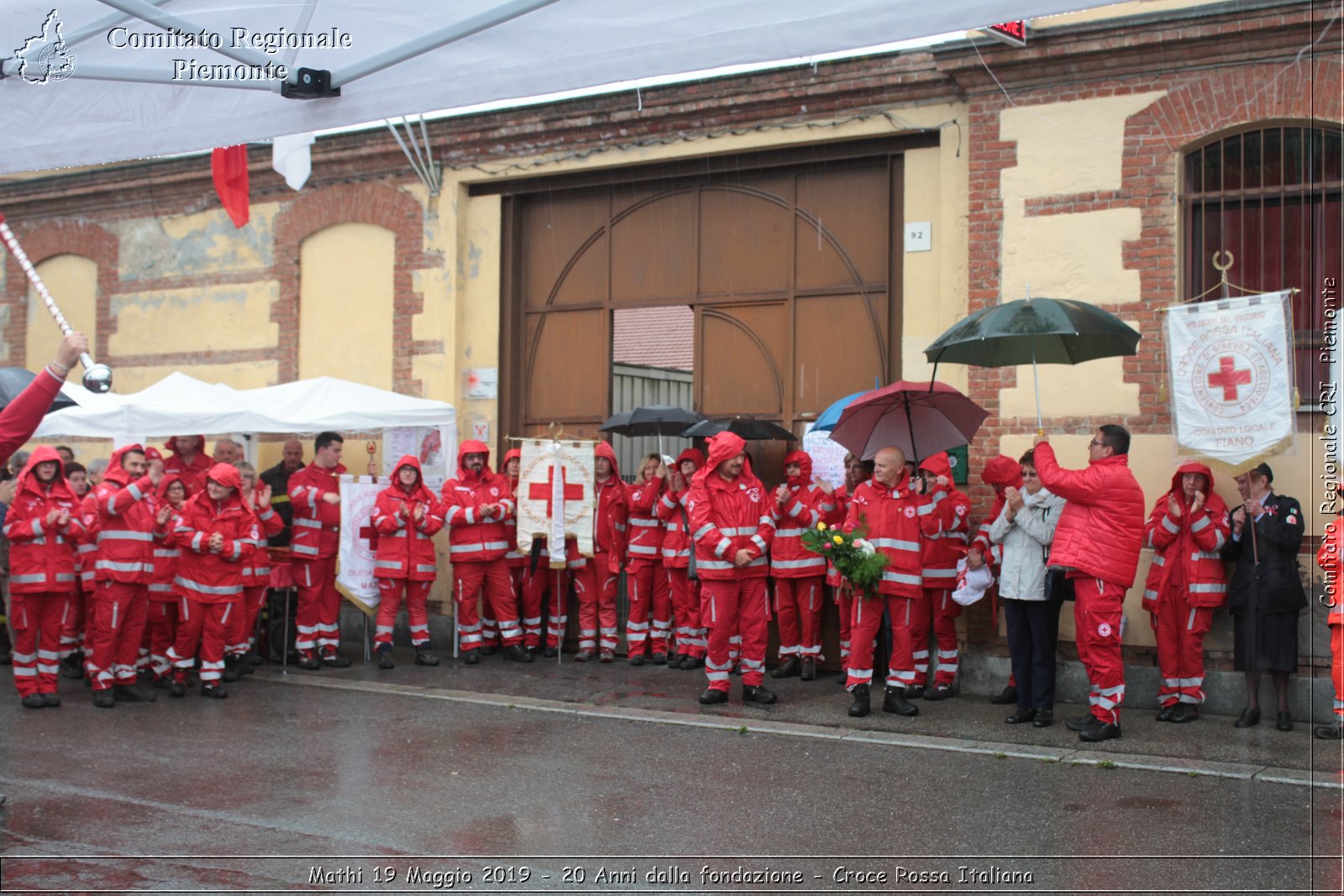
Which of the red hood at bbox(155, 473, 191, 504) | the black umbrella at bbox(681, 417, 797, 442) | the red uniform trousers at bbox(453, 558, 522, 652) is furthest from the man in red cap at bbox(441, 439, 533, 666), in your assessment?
the red hood at bbox(155, 473, 191, 504)

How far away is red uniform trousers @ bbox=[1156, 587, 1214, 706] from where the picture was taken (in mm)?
9672

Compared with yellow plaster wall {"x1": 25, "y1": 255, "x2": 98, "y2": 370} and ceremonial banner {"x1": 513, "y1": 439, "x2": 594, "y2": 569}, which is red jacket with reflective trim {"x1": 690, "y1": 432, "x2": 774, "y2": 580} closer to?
ceremonial banner {"x1": 513, "y1": 439, "x2": 594, "y2": 569}

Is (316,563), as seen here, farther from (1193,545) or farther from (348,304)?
(1193,545)

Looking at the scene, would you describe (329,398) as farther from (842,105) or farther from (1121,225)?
(1121,225)

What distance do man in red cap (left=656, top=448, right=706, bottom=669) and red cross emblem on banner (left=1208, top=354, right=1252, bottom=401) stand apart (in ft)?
15.4

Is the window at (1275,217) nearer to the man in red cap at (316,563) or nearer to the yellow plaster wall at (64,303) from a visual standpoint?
the man in red cap at (316,563)

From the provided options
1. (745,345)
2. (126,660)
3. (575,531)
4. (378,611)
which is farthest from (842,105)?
(126,660)

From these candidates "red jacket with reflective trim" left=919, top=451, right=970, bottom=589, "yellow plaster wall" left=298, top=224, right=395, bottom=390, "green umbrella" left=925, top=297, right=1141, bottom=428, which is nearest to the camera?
"green umbrella" left=925, top=297, right=1141, bottom=428

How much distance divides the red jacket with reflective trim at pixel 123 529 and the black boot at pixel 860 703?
5912 millimetres

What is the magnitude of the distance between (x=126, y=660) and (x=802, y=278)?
23.5ft

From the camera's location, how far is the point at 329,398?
1274 cm

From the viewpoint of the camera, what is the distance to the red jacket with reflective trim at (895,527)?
972 cm

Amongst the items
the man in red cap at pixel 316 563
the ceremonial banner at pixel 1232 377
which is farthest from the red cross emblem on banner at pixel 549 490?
the ceremonial banner at pixel 1232 377

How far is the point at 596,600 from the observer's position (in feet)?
43.1
